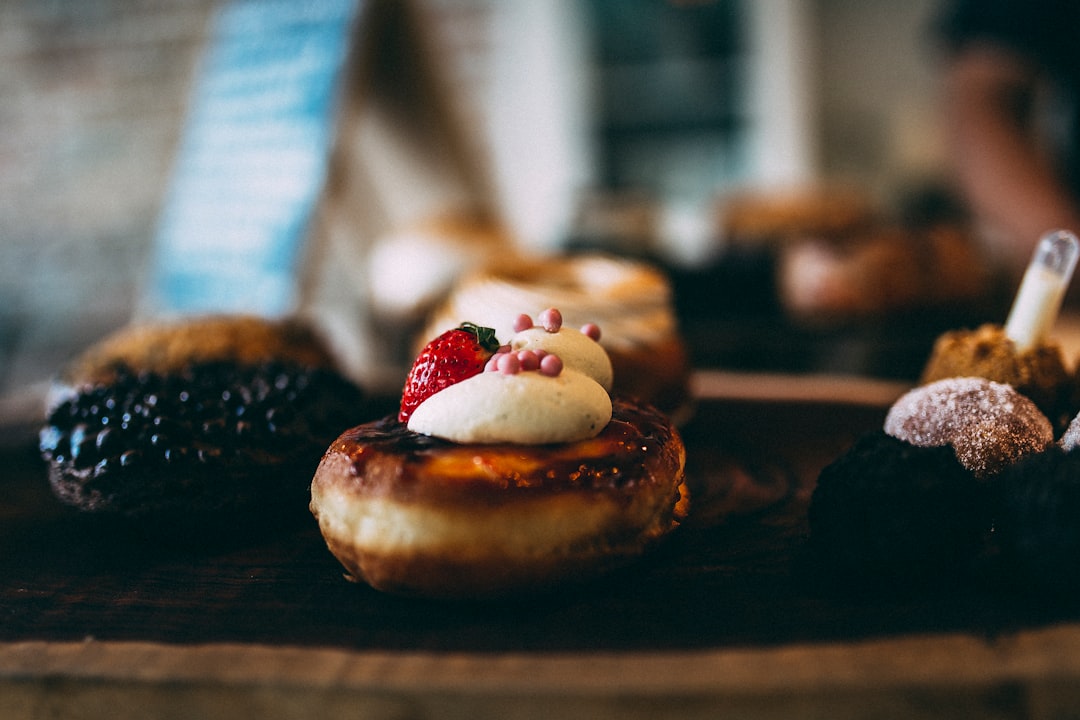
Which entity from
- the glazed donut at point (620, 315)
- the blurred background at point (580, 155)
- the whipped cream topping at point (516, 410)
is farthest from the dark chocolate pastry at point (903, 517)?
the blurred background at point (580, 155)

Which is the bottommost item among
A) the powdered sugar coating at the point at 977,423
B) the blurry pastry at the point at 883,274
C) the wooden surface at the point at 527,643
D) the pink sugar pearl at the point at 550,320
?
the blurry pastry at the point at 883,274

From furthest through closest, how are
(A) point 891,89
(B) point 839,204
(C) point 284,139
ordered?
(A) point 891,89 < (B) point 839,204 < (C) point 284,139

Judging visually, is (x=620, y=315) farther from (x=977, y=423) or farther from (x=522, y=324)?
(x=977, y=423)

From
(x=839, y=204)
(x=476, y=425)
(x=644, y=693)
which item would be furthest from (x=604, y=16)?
(x=644, y=693)

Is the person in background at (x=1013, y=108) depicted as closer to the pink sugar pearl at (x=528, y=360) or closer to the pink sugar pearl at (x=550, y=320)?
the pink sugar pearl at (x=550, y=320)

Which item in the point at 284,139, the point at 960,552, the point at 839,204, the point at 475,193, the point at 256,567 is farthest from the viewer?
the point at 839,204

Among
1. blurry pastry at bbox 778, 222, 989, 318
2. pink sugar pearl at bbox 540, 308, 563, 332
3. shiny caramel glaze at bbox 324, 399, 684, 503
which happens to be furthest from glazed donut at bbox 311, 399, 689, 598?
blurry pastry at bbox 778, 222, 989, 318

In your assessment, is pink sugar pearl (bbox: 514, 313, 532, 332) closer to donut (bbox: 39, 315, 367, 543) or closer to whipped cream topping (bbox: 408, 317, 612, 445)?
whipped cream topping (bbox: 408, 317, 612, 445)

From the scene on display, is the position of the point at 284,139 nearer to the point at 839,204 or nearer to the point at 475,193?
the point at 475,193
